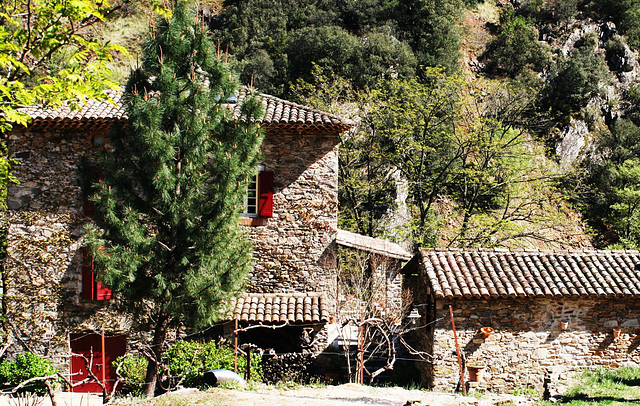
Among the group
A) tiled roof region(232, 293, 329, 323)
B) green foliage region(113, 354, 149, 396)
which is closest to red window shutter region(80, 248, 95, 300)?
green foliage region(113, 354, 149, 396)

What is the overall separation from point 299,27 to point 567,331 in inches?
1127

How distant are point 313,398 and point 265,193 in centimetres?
606

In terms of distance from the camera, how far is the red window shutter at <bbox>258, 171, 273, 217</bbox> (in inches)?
550

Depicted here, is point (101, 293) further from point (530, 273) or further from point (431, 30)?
point (431, 30)

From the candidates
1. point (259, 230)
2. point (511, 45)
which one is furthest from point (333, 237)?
point (511, 45)

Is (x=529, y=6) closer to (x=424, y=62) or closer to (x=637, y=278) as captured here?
(x=424, y=62)

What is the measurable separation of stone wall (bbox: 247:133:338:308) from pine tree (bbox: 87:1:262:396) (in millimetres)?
3651

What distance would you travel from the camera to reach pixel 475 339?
1187 centimetres

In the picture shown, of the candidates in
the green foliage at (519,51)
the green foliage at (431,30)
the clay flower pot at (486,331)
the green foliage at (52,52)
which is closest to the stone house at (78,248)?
the clay flower pot at (486,331)

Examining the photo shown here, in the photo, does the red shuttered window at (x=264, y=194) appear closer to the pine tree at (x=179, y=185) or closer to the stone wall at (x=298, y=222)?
the stone wall at (x=298, y=222)

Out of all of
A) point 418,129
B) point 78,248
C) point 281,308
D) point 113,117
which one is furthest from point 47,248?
point 418,129

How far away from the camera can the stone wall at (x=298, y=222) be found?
14086 mm

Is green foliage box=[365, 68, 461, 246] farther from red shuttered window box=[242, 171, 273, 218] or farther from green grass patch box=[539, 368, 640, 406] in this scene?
green grass patch box=[539, 368, 640, 406]

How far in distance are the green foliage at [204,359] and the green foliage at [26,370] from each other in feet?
9.90
